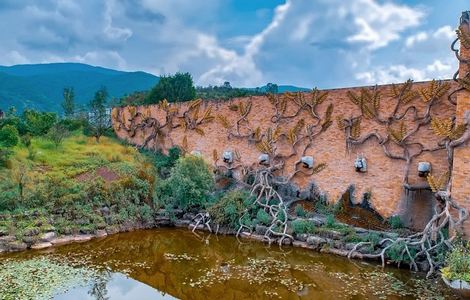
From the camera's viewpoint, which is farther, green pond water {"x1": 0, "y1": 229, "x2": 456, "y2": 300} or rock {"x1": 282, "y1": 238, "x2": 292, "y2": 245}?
rock {"x1": 282, "y1": 238, "x2": 292, "y2": 245}

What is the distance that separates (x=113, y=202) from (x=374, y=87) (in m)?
7.31

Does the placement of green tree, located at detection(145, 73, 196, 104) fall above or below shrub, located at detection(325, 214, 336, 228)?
above

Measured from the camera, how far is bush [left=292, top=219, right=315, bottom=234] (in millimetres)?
9523

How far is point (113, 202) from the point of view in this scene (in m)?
11.1

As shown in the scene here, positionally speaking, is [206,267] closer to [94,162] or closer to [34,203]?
[34,203]

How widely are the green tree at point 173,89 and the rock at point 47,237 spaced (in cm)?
1610

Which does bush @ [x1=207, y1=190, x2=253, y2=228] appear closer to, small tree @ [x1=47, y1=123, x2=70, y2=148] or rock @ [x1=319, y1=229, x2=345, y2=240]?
rock @ [x1=319, y1=229, x2=345, y2=240]

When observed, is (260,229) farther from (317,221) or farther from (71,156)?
(71,156)

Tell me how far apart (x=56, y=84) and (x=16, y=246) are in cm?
9130

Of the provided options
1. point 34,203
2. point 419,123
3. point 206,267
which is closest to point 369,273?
point 206,267

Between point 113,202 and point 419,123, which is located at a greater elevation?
point 419,123

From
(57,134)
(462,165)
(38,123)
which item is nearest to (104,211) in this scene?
(57,134)

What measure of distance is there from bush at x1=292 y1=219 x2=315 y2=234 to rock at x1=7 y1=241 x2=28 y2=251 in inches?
234

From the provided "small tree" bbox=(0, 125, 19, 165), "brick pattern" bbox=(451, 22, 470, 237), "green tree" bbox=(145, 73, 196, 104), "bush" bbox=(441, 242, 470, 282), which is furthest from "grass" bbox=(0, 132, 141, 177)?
"bush" bbox=(441, 242, 470, 282)
